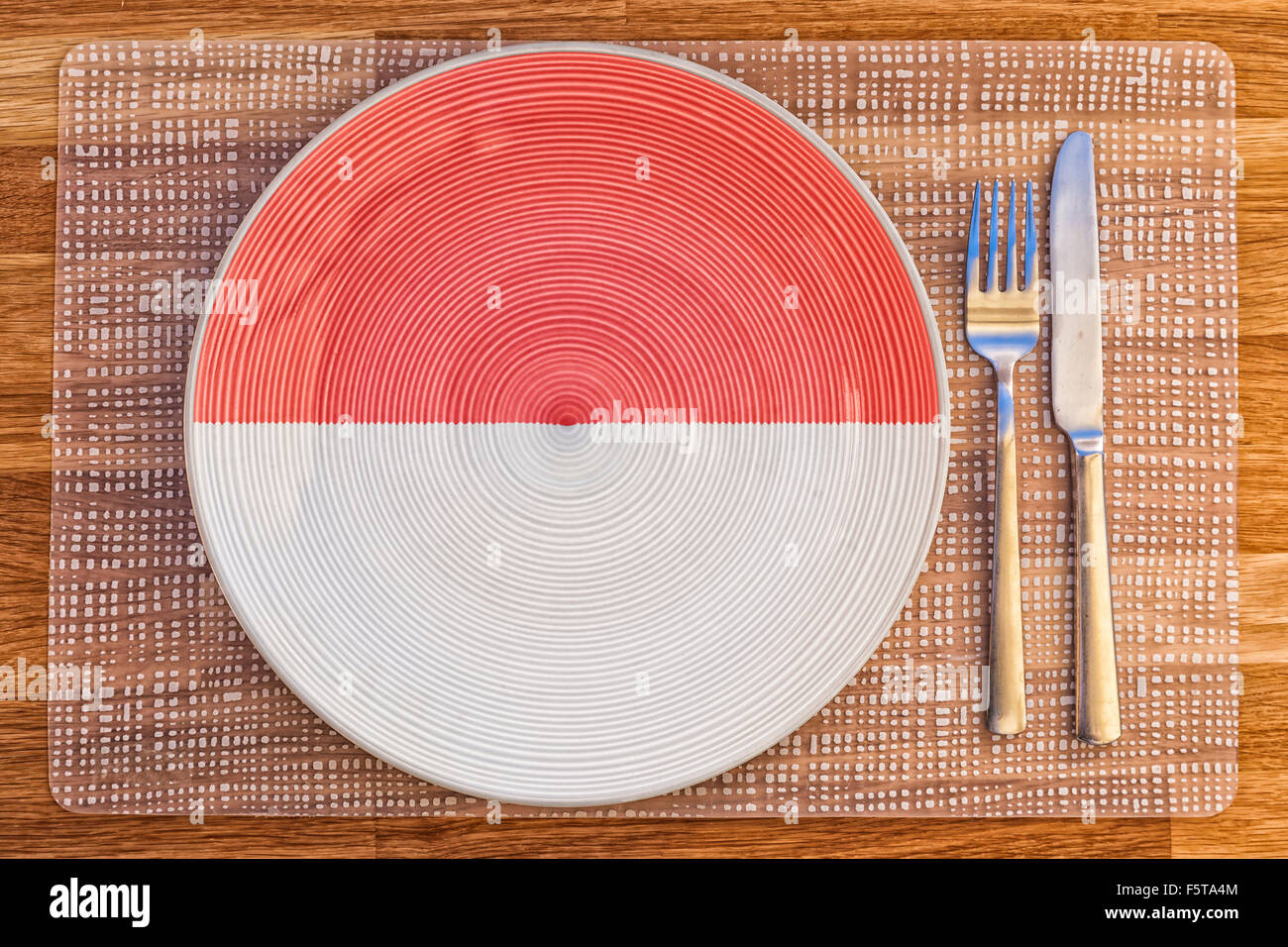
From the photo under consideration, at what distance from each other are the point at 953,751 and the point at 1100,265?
0.32 meters

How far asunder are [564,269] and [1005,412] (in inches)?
11.3

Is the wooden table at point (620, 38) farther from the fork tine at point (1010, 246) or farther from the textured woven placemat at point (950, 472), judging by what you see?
the fork tine at point (1010, 246)

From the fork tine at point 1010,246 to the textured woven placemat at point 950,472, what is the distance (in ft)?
0.08

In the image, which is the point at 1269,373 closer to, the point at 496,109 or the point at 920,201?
the point at 920,201

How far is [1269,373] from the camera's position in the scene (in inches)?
21.8

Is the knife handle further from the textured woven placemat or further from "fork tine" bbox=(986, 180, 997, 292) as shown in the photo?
"fork tine" bbox=(986, 180, 997, 292)

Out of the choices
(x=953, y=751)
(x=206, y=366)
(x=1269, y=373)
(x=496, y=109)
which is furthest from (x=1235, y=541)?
(x=206, y=366)

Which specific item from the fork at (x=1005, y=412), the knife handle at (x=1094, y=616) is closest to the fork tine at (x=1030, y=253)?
the fork at (x=1005, y=412)

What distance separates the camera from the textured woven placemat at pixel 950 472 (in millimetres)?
536

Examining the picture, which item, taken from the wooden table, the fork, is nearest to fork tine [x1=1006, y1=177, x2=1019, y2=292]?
the fork

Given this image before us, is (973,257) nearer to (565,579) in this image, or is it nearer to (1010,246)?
(1010,246)

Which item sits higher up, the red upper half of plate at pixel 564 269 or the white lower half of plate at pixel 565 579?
the red upper half of plate at pixel 564 269

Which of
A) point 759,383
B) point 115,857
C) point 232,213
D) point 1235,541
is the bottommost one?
point 115,857

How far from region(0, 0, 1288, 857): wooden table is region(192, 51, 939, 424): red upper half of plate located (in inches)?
3.4
